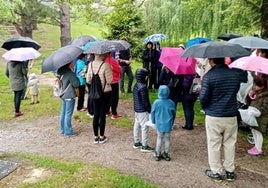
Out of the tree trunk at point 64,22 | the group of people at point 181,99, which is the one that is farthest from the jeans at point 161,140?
the tree trunk at point 64,22

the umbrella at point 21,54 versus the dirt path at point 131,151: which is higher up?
the umbrella at point 21,54

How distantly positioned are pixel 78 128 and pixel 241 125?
3.49 m

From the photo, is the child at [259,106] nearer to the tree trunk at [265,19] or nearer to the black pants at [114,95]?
the tree trunk at [265,19]

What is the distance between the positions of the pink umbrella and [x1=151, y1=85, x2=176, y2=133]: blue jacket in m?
1.43

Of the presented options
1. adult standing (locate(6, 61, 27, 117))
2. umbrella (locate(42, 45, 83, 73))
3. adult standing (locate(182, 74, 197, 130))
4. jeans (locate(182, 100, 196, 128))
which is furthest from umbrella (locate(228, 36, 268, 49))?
adult standing (locate(6, 61, 27, 117))

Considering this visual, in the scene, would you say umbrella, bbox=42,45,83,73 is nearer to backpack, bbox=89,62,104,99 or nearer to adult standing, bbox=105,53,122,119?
backpack, bbox=89,62,104,99

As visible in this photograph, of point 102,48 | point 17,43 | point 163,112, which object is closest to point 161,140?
point 163,112

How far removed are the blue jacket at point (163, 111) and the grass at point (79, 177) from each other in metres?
0.95

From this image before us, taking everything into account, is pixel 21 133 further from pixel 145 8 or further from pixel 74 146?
pixel 145 8

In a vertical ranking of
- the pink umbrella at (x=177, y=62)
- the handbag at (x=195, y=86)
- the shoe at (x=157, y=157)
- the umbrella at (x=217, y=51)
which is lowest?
the shoe at (x=157, y=157)

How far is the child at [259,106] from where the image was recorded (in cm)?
603

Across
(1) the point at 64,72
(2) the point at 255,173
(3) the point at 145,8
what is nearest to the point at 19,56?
(1) the point at 64,72

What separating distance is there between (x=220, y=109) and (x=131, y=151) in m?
2.00

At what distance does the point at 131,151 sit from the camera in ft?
20.8
